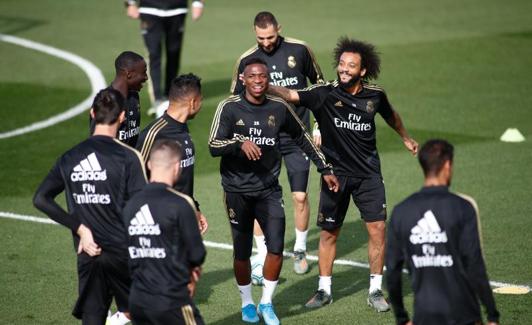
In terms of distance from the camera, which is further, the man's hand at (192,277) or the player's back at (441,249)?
the man's hand at (192,277)

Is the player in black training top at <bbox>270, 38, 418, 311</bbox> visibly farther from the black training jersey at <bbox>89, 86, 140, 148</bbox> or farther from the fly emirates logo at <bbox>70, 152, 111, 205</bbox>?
the fly emirates logo at <bbox>70, 152, 111, 205</bbox>

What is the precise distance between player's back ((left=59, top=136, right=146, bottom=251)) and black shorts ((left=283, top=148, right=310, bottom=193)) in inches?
177

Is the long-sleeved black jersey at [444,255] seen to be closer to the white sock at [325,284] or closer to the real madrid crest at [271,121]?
the real madrid crest at [271,121]

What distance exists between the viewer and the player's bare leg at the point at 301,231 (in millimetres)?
12164

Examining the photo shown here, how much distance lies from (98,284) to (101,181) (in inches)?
36.9

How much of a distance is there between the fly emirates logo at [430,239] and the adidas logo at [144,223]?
6.13 feet

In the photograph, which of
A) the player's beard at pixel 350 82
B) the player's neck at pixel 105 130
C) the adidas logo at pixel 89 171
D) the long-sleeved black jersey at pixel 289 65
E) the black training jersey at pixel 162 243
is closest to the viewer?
the black training jersey at pixel 162 243

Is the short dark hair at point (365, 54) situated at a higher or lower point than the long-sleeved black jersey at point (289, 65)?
higher

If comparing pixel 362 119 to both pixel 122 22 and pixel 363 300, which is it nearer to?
pixel 363 300

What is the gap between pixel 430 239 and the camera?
723 cm

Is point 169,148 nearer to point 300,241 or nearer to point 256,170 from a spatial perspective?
point 256,170

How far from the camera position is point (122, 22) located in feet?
95.5

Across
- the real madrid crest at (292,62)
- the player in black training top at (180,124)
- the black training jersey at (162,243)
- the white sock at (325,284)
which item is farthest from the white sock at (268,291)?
the real madrid crest at (292,62)

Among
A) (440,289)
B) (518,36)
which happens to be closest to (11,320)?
(440,289)
